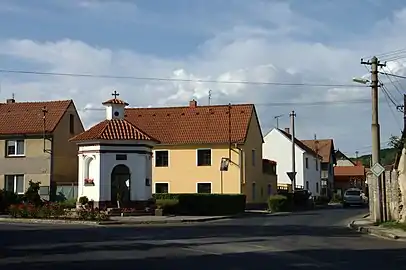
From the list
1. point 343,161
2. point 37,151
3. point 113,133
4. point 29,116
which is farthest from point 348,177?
point 113,133

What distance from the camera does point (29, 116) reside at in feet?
183

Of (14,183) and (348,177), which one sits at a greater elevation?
(348,177)

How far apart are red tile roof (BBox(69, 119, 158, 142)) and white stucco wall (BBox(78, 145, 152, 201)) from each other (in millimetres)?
539

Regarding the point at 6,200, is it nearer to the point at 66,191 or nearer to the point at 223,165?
the point at 66,191

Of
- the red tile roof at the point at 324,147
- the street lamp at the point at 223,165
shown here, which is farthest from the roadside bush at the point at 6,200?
the red tile roof at the point at 324,147

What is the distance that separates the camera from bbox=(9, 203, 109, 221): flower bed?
35.9m

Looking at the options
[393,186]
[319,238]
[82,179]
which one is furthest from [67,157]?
[319,238]

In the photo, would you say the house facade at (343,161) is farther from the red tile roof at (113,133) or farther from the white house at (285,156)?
the red tile roof at (113,133)

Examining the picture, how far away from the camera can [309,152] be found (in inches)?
3270

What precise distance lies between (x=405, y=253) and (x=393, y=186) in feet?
45.9

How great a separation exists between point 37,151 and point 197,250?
117ft

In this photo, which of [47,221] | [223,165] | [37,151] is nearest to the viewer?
[47,221]

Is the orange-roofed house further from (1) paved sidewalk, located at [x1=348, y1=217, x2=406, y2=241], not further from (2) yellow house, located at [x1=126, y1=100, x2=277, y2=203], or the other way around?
(1) paved sidewalk, located at [x1=348, y1=217, x2=406, y2=241]

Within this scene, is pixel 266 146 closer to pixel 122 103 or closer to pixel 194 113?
pixel 194 113
